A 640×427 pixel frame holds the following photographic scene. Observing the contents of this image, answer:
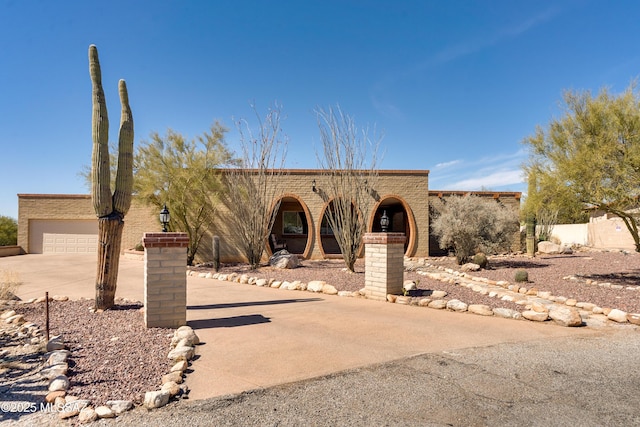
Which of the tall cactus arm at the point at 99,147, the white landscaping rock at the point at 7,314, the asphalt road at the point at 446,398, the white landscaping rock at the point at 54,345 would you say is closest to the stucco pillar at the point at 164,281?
the white landscaping rock at the point at 54,345

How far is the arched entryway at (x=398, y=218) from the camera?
16.4m

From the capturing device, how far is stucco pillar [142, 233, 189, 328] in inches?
201

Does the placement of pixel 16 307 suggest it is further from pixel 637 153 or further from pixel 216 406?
pixel 637 153

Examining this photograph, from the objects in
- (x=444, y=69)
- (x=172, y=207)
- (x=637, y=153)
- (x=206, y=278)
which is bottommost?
(x=206, y=278)

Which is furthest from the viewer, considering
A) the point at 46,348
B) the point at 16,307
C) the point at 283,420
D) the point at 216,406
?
the point at 16,307

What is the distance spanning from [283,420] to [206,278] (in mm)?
8880

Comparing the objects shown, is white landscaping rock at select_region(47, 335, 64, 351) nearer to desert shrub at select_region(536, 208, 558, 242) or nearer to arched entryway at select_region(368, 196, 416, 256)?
arched entryway at select_region(368, 196, 416, 256)

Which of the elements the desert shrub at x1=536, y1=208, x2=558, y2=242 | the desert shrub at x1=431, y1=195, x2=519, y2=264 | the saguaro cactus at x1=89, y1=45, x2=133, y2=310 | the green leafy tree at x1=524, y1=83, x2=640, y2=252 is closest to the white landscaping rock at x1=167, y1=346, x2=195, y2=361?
the saguaro cactus at x1=89, y1=45, x2=133, y2=310

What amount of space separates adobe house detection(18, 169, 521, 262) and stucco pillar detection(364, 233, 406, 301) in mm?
6473

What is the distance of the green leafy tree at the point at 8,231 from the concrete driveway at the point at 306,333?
16.5 metres

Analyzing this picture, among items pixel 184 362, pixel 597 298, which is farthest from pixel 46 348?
pixel 597 298

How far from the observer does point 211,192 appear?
14.8 metres

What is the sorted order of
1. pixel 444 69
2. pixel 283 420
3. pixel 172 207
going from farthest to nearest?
pixel 172 207 → pixel 444 69 → pixel 283 420

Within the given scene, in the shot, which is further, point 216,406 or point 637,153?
point 637,153
